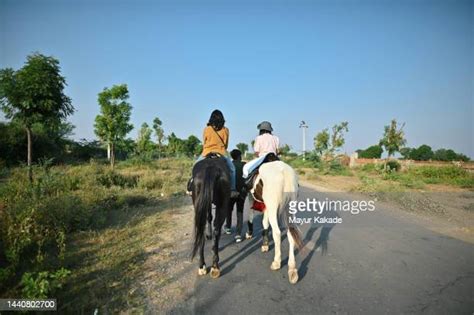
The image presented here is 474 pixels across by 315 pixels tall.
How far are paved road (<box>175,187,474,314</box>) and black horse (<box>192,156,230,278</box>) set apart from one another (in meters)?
0.41

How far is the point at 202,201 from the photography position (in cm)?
384

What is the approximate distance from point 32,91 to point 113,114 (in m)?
10.3

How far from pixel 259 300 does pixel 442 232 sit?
5648mm

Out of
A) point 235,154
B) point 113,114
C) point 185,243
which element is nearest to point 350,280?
point 185,243

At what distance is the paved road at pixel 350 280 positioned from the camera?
305 cm

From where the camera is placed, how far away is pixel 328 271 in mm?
4023

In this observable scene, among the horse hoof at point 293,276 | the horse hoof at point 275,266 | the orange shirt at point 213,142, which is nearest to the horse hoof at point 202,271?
the horse hoof at point 275,266

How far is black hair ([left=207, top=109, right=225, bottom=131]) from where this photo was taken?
180 inches

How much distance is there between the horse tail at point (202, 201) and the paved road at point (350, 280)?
1.94ft

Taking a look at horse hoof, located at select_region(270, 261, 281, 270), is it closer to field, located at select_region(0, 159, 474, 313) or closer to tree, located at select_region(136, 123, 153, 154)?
field, located at select_region(0, 159, 474, 313)

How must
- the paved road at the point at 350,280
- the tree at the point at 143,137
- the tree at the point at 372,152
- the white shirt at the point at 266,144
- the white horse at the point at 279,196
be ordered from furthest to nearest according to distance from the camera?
1. the tree at the point at 372,152
2. the tree at the point at 143,137
3. the white shirt at the point at 266,144
4. the white horse at the point at 279,196
5. the paved road at the point at 350,280

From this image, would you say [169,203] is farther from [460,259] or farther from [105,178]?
[460,259]

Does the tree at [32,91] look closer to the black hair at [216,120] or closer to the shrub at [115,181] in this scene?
the shrub at [115,181]

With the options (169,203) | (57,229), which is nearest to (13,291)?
(57,229)
